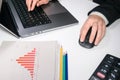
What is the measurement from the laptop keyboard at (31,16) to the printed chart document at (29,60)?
0.10m

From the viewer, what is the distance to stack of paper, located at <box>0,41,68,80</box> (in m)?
0.50

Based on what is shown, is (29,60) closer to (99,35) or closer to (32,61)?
(32,61)

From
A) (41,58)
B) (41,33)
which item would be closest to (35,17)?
(41,33)

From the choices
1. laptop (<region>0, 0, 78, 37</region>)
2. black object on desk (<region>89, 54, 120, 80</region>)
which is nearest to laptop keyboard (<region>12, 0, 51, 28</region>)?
laptop (<region>0, 0, 78, 37</region>)

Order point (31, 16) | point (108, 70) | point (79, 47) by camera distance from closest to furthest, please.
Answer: point (108, 70) → point (79, 47) → point (31, 16)

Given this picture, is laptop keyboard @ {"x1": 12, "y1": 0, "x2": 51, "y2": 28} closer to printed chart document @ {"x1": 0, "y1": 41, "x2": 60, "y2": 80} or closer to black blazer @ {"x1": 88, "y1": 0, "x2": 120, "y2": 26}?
printed chart document @ {"x1": 0, "y1": 41, "x2": 60, "y2": 80}

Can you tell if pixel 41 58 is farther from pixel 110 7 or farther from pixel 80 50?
pixel 110 7

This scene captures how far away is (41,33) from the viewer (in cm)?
65

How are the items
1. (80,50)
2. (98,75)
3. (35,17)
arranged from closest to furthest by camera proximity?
(98,75) < (80,50) < (35,17)

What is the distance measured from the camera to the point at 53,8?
78 centimetres

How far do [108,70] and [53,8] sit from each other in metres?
0.41

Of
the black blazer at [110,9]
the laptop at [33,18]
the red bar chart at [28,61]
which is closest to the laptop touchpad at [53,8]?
the laptop at [33,18]

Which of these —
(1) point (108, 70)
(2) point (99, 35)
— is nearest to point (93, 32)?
(2) point (99, 35)

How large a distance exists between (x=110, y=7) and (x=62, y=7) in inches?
8.4
